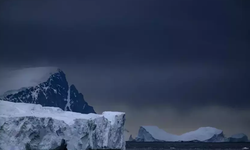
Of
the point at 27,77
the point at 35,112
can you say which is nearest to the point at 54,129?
the point at 35,112

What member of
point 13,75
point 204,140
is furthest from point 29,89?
point 204,140

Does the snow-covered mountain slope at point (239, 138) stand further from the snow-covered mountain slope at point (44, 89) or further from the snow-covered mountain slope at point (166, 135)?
the snow-covered mountain slope at point (44, 89)

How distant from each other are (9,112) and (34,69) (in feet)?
288

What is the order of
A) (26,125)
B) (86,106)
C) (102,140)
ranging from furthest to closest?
(86,106), (102,140), (26,125)

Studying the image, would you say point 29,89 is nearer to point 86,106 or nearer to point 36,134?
point 86,106

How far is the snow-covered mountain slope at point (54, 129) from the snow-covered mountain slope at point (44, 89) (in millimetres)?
60225

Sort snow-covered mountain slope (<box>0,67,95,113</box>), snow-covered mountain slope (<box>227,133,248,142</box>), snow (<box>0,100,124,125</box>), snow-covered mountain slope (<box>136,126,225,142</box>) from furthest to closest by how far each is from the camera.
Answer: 1. snow-covered mountain slope (<box>227,133,248,142</box>)
2. snow-covered mountain slope (<box>136,126,225,142</box>)
3. snow-covered mountain slope (<box>0,67,95,113</box>)
4. snow (<box>0,100,124,125</box>)

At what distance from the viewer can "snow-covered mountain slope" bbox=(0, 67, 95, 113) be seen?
472 ft

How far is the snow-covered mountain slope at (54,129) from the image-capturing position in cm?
6303

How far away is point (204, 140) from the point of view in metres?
182

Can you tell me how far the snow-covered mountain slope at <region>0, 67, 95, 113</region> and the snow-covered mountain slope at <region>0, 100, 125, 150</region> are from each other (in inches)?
A: 2371

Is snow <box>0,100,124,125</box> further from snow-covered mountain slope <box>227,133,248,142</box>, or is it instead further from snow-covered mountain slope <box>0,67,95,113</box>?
snow-covered mountain slope <box>227,133,248,142</box>

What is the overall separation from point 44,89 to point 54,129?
89.3 meters

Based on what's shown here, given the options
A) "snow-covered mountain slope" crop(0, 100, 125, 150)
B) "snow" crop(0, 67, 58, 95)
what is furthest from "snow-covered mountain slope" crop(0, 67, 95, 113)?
"snow-covered mountain slope" crop(0, 100, 125, 150)
